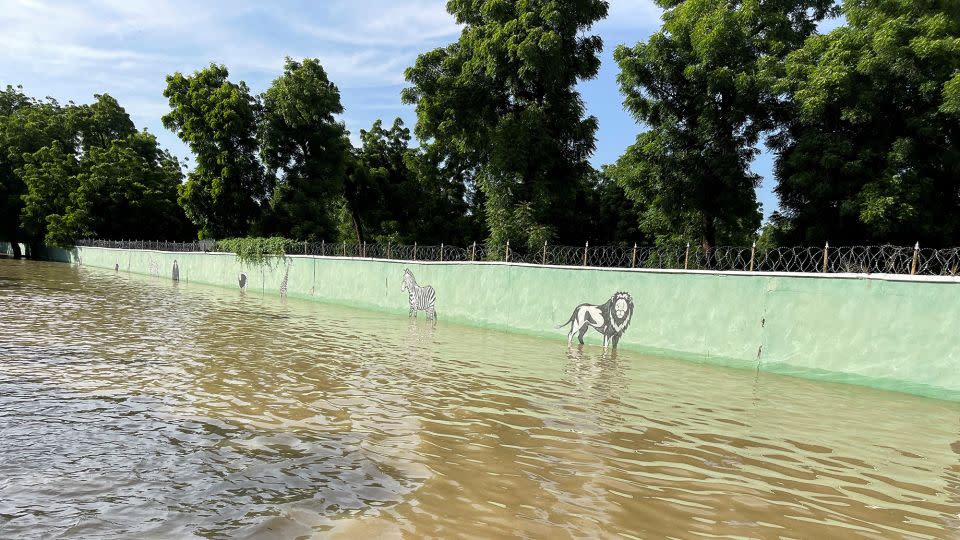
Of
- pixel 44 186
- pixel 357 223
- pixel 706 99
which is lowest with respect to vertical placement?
pixel 357 223

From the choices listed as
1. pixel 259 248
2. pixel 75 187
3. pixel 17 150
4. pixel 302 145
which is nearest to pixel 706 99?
pixel 259 248

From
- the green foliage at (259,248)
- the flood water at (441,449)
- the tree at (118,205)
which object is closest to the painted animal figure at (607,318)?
the flood water at (441,449)

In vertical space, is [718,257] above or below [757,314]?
above

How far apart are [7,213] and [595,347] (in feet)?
212

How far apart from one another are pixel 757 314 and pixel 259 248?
22335 mm

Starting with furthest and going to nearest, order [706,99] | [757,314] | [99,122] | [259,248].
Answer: [99,122], [259,248], [706,99], [757,314]

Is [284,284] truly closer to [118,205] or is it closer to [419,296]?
[419,296]

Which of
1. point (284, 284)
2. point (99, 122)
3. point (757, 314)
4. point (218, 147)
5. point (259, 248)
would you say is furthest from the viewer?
point (99, 122)

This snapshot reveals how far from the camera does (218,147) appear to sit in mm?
34656

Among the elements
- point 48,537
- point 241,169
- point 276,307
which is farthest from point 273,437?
point 241,169

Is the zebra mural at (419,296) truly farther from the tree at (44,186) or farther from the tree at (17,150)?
the tree at (17,150)

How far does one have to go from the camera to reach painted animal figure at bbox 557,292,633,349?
525 inches

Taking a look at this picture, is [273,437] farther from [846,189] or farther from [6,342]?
[846,189]

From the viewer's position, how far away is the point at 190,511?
12.9ft
